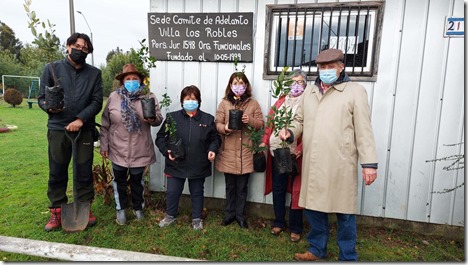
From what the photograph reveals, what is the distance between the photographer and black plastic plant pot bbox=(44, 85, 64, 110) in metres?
3.11

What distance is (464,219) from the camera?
3.41 m

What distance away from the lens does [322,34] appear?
3678 mm

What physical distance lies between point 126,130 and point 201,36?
1493 mm

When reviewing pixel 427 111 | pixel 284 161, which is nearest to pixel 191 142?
pixel 284 161

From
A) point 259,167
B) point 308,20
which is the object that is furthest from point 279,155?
point 308,20

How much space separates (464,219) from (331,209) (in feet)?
5.93

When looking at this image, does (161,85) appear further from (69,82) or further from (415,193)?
(415,193)

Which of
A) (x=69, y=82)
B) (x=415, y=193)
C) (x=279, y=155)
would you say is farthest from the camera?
(x=415, y=193)

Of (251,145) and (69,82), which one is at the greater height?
(69,82)

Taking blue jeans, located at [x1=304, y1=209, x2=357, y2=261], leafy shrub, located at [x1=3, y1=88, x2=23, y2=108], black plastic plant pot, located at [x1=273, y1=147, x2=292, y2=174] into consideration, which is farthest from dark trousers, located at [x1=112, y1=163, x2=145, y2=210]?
leafy shrub, located at [x1=3, y1=88, x2=23, y2=108]

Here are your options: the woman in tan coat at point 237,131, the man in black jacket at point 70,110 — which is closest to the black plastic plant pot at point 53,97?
the man in black jacket at point 70,110

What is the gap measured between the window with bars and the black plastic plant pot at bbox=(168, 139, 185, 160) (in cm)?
137

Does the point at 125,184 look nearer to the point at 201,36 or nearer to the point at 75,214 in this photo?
the point at 75,214

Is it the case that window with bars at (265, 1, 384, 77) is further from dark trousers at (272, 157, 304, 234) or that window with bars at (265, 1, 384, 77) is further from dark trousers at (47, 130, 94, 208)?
dark trousers at (47, 130, 94, 208)
